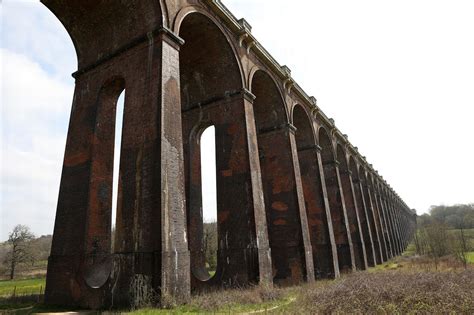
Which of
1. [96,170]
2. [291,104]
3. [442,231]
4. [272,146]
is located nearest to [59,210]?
[96,170]

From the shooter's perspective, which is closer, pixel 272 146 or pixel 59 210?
pixel 59 210

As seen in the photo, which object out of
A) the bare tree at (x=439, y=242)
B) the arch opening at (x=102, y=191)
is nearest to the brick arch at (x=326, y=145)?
the arch opening at (x=102, y=191)

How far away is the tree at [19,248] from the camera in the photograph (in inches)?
1491

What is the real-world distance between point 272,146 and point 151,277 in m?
10.1

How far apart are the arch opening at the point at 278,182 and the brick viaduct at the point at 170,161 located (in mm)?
50

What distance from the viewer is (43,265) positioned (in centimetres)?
5019

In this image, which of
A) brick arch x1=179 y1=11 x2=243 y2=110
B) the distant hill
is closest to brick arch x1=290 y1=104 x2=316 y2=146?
brick arch x1=179 y1=11 x2=243 y2=110

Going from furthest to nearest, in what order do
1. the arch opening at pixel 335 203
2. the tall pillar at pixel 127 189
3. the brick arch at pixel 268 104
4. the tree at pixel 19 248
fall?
the tree at pixel 19 248 → the arch opening at pixel 335 203 → the brick arch at pixel 268 104 → the tall pillar at pixel 127 189

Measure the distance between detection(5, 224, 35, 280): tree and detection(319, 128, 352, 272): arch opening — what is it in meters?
38.5

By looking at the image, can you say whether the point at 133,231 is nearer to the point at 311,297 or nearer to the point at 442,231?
the point at 311,297

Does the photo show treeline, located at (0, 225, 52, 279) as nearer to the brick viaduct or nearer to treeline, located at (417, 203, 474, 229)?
A: the brick viaduct

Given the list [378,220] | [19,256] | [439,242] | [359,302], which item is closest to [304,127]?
[359,302]

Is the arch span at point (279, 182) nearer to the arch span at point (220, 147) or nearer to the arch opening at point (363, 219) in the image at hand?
the arch span at point (220, 147)

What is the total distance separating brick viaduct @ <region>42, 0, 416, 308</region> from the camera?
687 cm
